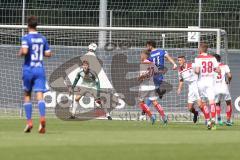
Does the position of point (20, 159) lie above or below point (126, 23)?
below

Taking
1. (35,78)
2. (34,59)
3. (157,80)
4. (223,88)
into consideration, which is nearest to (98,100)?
(157,80)

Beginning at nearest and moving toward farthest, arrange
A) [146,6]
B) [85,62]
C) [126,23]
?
[85,62] → [126,23] → [146,6]

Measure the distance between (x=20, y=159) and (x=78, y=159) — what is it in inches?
29.9

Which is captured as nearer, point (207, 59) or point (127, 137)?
point (127, 137)

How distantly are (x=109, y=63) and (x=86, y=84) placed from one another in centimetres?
199

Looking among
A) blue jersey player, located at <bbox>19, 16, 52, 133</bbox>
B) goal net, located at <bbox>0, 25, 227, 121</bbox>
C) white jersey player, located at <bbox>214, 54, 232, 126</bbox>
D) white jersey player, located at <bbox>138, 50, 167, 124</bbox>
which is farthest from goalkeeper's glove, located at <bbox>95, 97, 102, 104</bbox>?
blue jersey player, located at <bbox>19, 16, 52, 133</bbox>

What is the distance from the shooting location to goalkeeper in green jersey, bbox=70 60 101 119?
2677 centimetres

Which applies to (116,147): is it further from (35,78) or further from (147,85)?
(147,85)

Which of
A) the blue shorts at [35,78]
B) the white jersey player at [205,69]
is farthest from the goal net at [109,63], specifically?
the blue shorts at [35,78]

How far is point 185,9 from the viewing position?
120 feet

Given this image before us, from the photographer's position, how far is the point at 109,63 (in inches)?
1137

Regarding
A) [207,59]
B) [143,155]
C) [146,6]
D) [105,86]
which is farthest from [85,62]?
[143,155]

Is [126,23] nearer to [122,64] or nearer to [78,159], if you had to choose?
[122,64]

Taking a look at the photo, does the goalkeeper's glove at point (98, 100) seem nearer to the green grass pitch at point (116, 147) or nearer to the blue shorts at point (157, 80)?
the blue shorts at point (157, 80)
